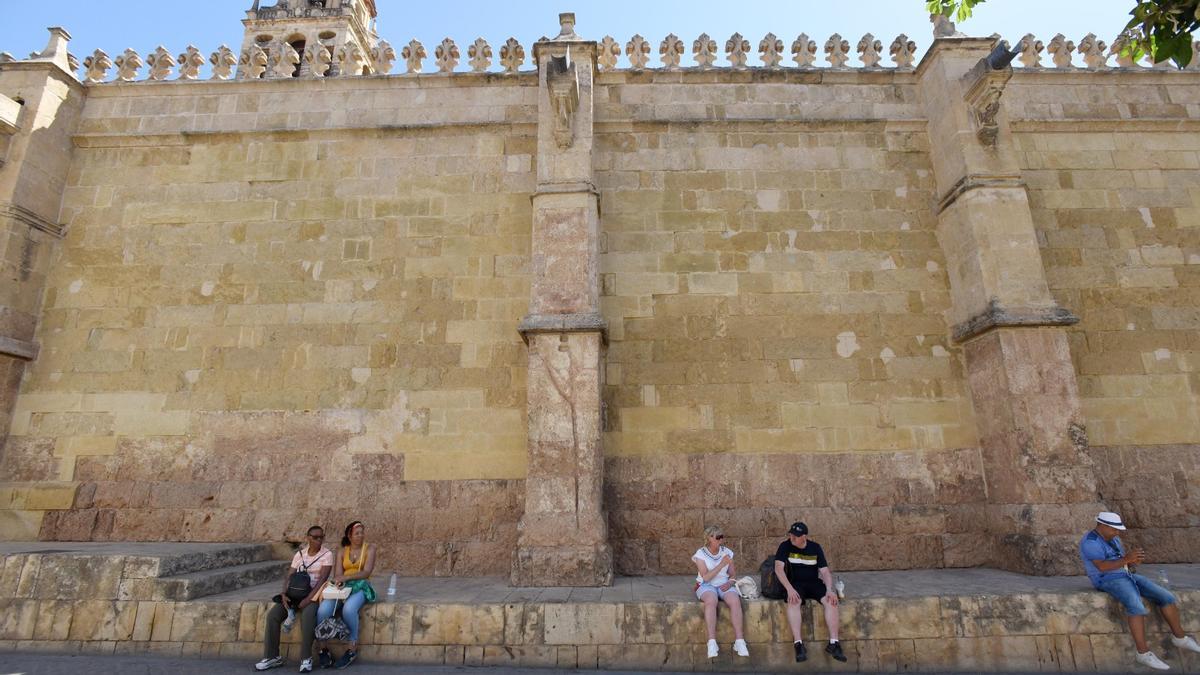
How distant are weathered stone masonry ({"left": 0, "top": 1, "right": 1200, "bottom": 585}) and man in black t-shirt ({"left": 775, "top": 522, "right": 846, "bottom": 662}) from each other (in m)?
1.65


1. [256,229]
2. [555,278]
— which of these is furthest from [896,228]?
[256,229]

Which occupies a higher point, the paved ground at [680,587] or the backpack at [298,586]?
the backpack at [298,586]

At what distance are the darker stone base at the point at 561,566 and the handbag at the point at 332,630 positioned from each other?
1.60 m

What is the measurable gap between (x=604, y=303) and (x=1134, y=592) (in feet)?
18.8

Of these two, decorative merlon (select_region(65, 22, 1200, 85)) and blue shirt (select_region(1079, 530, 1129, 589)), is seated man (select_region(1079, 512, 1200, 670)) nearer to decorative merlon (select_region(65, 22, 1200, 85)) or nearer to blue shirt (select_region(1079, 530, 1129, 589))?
blue shirt (select_region(1079, 530, 1129, 589))

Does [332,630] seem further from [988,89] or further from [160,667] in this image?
[988,89]

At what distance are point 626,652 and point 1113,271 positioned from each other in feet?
25.8

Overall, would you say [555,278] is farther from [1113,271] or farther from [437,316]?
[1113,271]

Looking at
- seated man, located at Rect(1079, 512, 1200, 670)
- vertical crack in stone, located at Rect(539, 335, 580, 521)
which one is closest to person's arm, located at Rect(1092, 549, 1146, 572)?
seated man, located at Rect(1079, 512, 1200, 670)

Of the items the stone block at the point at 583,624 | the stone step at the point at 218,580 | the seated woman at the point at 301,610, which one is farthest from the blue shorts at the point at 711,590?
the stone step at the point at 218,580

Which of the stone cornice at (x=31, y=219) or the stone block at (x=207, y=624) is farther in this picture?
the stone cornice at (x=31, y=219)

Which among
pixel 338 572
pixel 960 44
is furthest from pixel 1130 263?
pixel 338 572

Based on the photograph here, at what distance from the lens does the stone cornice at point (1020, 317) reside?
21.2ft

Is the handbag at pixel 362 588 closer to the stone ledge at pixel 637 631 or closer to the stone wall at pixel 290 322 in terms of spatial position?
the stone ledge at pixel 637 631
